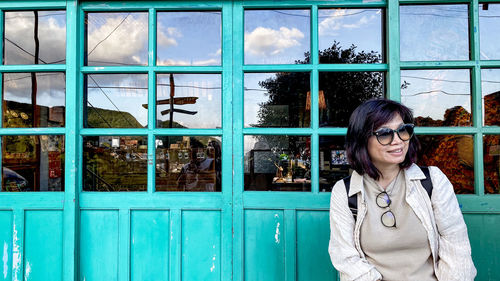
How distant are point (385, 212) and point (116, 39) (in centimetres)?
259

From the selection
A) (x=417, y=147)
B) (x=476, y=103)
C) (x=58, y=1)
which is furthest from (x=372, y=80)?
(x=58, y=1)

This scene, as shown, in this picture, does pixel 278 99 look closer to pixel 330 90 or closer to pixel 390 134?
pixel 330 90

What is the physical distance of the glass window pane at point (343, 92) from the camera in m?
2.52

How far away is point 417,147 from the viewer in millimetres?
1678

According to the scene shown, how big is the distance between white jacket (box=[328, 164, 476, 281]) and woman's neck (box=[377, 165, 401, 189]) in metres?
0.05

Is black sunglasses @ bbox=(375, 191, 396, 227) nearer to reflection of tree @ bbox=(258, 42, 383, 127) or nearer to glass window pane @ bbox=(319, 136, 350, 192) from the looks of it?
glass window pane @ bbox=(319, 136, 350, 192)

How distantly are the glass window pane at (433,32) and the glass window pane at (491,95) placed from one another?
26 centimetres

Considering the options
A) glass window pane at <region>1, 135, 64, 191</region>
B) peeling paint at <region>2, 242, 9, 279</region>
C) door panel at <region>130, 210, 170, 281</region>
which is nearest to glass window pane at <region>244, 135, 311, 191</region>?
door panel at <region>130, 210, 170, 281</region>

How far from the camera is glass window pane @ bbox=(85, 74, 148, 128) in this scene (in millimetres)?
2605

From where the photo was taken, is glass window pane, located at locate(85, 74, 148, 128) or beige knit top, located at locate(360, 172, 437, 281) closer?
beige knit top, located at locate(360, 172, 437, 281)

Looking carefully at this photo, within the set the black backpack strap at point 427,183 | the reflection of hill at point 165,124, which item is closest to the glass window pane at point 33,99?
the reflection of hill at point 165,124

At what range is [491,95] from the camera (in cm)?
245

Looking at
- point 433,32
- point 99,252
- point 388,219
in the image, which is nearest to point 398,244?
point 388,219

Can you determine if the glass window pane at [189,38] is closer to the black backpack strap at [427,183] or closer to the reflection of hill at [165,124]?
the reflection of hill at [165,124]
